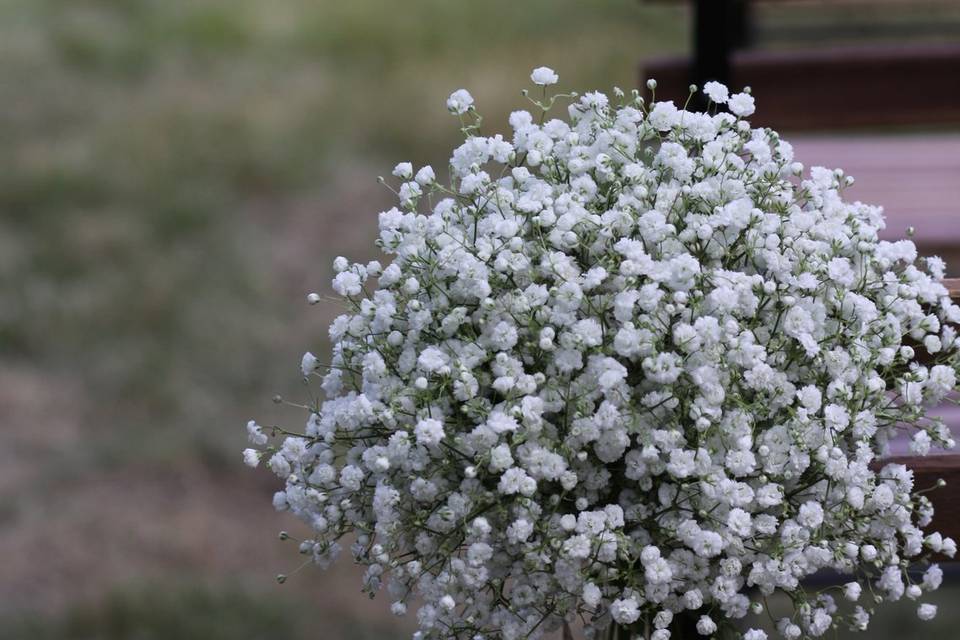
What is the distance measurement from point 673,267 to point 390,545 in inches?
16.3

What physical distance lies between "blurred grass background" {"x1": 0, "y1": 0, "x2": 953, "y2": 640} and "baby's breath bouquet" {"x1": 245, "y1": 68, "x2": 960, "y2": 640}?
2.34m

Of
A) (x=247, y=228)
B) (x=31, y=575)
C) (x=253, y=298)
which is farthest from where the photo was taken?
(x=247, y=228)

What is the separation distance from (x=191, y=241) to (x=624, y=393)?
3945mm

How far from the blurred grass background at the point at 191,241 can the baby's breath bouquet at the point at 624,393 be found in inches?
92.0

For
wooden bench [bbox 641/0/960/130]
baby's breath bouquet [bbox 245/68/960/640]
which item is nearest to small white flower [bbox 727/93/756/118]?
baby's breath bouquet [bbox 245/68/960/640]

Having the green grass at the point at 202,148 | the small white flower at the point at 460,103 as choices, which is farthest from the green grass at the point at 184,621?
the small white flower at the point at 460,103

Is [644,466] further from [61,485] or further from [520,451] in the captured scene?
[61,485]

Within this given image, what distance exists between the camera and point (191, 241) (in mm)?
4992

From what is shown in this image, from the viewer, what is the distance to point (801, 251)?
1346mm

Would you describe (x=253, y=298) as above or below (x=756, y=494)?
below

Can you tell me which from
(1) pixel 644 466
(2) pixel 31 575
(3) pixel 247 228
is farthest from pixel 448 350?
(3) pixel 247 228

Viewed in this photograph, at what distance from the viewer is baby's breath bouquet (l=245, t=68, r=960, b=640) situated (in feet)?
4.22

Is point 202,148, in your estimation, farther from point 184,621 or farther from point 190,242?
point 184,621

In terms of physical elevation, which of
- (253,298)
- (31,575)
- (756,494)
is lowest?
(31,575)
